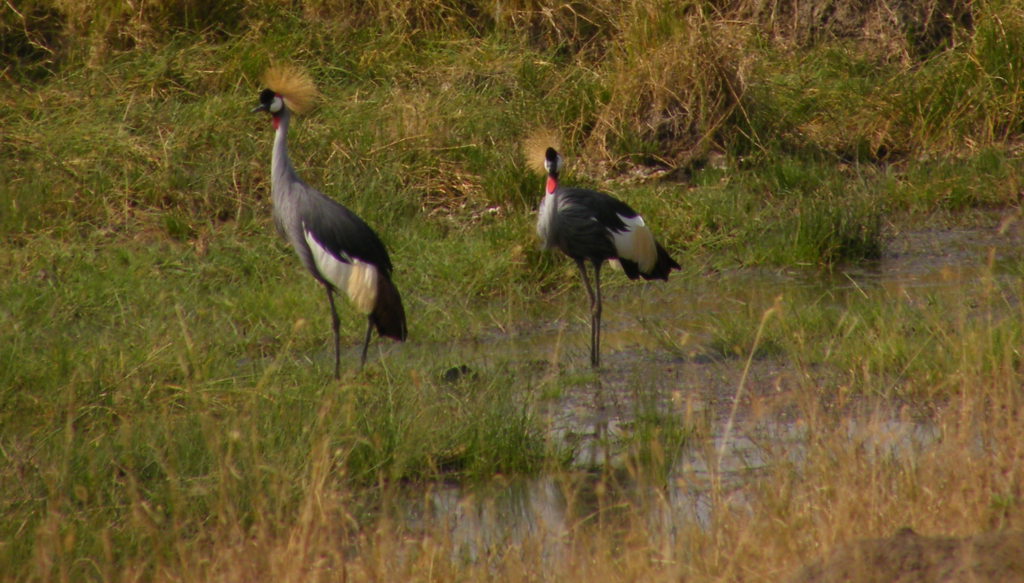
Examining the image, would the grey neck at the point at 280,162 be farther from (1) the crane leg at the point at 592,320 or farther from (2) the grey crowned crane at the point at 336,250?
(1) the crane leg at the point at 592,320

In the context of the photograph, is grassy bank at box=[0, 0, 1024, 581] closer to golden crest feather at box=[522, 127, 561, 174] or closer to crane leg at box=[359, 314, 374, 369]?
crane leg at box=[359, 314, 374, 369]

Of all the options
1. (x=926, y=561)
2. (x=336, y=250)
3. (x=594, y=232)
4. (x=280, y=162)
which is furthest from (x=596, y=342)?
(x=926, y=561)

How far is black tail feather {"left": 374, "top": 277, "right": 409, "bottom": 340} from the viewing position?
5.18 meters

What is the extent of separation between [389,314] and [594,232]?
3.61 feet

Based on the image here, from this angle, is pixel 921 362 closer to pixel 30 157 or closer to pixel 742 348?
pixel 742 348

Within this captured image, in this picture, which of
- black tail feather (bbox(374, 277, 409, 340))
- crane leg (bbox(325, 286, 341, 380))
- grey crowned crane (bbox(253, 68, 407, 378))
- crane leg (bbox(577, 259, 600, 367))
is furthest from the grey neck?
crane leg (bbox(577, 259, 600, 367))

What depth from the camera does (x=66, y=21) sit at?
27.0ft

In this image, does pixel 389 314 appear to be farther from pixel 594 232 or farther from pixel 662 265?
pixel 662 265

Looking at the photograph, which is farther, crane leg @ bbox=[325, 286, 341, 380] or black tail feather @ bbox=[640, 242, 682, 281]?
black tail feather @ bbox=[640, 242, 682, 281]

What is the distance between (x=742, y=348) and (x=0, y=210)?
4.17 m

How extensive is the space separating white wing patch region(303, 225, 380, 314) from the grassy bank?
1.09 feet

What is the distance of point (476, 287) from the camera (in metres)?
6.05

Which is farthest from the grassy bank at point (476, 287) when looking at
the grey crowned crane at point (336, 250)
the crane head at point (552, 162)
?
the crane head at point (552, 162)

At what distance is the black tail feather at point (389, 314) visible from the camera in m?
5.18
